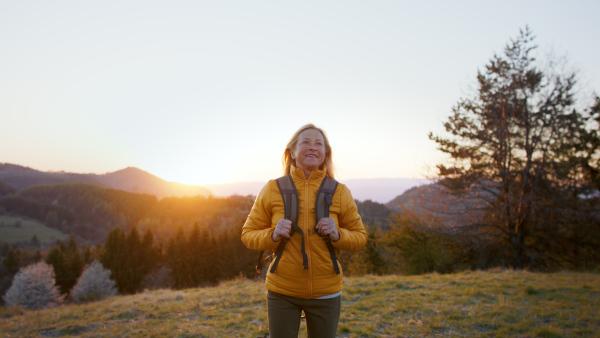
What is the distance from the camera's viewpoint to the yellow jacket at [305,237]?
7.17 feet

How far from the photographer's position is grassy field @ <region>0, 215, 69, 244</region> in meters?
79.3

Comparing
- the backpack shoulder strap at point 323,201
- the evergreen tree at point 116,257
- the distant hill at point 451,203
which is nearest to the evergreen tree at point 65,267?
the evergreen tree at point 116,257

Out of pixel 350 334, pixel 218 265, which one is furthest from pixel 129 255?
pixel 350 334

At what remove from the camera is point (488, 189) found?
15289 mm

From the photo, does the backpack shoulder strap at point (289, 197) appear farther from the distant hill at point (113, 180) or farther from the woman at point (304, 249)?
the distant hill at point (113, 180)

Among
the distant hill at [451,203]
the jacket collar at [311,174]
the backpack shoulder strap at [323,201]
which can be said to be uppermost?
the jacket collar at [311,174]

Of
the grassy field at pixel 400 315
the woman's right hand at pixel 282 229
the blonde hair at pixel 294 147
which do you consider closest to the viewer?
the woman's right hand at pixel 282 229

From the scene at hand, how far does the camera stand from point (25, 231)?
84938mm

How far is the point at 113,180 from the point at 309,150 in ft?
548

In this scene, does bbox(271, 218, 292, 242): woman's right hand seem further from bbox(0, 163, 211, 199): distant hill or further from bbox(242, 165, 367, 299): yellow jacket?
bbox(0, 163, 211, 199): distant hill

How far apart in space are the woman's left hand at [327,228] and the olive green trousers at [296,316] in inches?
17.9

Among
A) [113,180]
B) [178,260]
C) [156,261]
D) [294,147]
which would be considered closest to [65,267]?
[156,261]

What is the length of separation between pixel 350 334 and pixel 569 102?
15.9 meters

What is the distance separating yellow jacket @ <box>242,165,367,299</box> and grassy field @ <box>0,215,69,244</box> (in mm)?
99047
